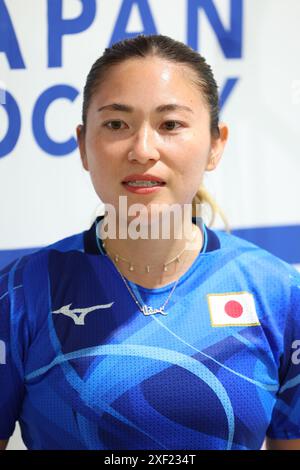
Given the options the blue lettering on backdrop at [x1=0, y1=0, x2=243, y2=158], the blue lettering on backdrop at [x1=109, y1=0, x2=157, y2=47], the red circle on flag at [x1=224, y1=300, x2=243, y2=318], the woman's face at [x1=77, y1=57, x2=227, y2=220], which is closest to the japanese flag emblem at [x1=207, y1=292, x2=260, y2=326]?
the red circle on flag at [x1=224, y1=300, x2=243, y2=318]

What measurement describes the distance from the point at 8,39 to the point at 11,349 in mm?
748

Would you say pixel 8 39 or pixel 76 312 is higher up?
pixel 8 39

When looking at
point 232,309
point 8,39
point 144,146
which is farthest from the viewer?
point 8,39

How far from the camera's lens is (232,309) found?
108cm

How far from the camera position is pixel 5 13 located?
136 cm

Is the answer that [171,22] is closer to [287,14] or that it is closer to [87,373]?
[287,14]

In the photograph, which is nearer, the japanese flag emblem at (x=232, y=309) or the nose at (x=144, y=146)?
the nose at (x=144, y=146)

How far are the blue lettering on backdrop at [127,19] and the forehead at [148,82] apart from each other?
1.16 ft

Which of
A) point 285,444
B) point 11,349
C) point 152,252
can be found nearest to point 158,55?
point 152,252

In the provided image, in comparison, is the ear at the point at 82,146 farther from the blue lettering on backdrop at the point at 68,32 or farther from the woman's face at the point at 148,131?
the blue lettering on backdrop at the point at 68,32

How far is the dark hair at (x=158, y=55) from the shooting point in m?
1.04

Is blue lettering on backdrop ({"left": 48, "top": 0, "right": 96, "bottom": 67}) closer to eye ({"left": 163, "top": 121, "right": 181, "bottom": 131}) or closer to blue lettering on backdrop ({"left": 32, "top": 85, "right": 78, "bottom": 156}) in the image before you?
blue lettering on backdrop ({"left": 32, "top": 85, "right": 78, "bottom": 156})

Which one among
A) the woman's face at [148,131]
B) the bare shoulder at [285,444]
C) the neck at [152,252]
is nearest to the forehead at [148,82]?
the woman's face at [148,131]

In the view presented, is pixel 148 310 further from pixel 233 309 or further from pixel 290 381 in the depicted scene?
pixel 290 381
